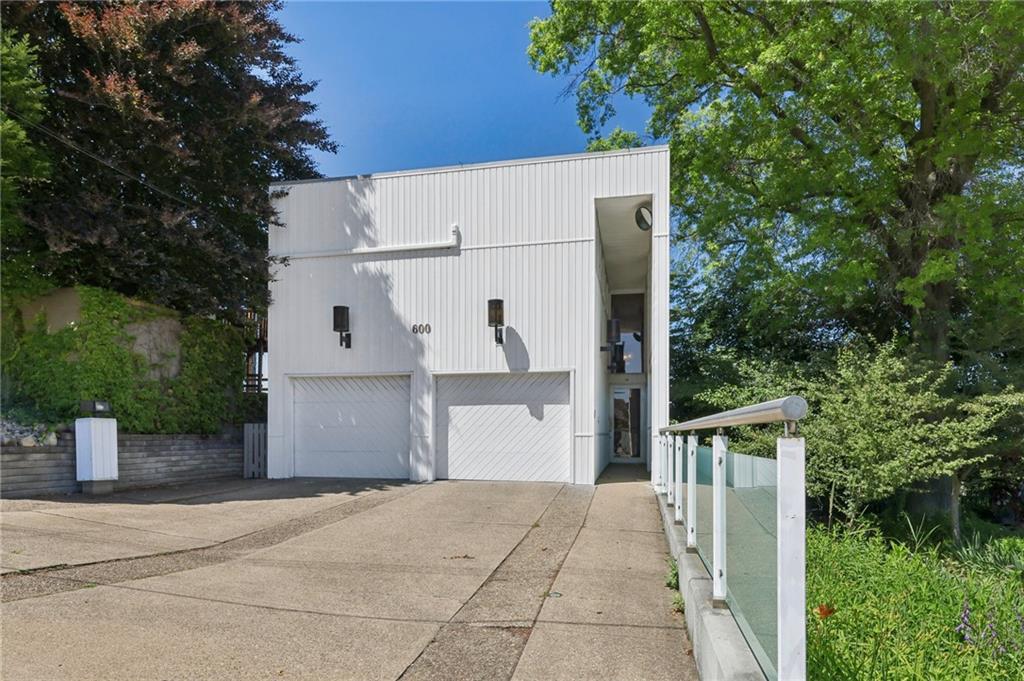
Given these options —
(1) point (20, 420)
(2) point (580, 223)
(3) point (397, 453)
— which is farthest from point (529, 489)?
(1) point (20, 420)

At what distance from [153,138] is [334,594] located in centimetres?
855

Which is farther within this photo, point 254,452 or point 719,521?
point 254,452

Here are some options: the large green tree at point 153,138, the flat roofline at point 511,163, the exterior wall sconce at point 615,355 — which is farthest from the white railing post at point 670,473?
the large green tree at point 153,138

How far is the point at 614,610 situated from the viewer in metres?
3.90

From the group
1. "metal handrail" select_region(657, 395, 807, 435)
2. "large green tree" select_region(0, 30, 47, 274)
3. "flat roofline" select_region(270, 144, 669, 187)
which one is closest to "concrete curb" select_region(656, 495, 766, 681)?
"metal handrail" select_region(657, 395, 807, 435)

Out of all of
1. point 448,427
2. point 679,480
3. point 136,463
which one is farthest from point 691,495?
point 136,463

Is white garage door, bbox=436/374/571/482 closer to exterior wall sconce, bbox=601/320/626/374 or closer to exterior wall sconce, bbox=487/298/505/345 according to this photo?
exterior wall sconce, bbox=487/298/505/345

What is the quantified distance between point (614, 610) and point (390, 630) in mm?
1442

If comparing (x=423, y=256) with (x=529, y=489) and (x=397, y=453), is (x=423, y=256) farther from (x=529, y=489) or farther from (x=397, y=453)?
(x=529, y=489)

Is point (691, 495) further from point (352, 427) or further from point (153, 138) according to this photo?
point (153, 138)

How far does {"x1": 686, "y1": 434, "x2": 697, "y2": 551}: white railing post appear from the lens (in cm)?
406

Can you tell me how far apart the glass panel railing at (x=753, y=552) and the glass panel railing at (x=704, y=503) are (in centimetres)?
50

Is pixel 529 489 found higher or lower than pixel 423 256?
lower

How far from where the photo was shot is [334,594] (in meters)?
4.16
